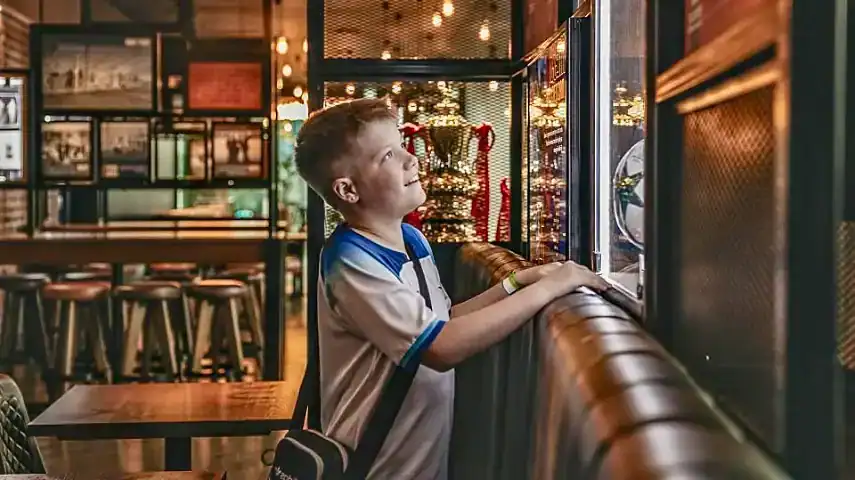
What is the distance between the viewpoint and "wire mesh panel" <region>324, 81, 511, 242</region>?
14.0 feet

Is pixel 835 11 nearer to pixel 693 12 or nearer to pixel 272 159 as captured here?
pixel 693 12

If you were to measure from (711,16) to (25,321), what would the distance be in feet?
22.5

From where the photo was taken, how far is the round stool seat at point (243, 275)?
26.0 feet

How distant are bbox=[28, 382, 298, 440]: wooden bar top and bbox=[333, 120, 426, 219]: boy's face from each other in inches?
51.6

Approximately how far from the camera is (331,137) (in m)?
2.12

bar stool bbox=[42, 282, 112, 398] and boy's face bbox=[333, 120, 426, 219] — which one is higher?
boy's face bbox=[333, 120, 426, 219]

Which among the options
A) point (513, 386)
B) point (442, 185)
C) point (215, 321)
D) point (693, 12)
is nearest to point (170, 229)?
point (215, 321)

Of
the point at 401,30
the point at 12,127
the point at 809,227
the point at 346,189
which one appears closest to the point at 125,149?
the point at 12,127

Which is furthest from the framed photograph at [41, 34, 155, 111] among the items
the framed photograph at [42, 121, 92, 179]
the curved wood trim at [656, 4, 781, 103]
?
the curved wood trim at [656, 4, 781, 103]

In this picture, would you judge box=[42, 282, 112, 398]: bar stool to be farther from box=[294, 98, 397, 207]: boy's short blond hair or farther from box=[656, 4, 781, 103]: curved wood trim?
box=[656, 4, 781, 103]: curved wood trim

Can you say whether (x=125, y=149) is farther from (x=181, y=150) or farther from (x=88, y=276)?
(x=88, y=276)

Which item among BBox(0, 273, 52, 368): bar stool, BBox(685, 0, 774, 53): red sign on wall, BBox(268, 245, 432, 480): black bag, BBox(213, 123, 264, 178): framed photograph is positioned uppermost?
BBox(213, 123, 264, 178): framed photograph

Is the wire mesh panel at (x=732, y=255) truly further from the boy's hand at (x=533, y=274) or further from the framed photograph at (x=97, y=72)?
the framed photograph at (x=97, y=72)

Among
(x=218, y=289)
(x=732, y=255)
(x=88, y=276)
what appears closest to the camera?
(x=732, y=255)
